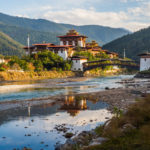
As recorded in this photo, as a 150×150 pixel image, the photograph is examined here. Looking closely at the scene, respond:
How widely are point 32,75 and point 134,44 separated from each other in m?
109

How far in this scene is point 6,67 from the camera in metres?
62.4

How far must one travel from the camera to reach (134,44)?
6201 inches

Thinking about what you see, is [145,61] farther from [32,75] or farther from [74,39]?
[74,39]

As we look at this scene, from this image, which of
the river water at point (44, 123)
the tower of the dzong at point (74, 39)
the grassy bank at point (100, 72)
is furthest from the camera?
the tower of the dzong at point (74, 39)

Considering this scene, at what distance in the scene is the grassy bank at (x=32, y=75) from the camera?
5869cm

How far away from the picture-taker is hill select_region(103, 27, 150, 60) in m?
148

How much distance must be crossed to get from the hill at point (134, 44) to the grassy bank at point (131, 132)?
13409cm

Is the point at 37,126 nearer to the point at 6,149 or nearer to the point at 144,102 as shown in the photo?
the point at 6,149

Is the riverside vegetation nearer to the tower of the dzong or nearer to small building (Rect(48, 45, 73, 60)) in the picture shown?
small building (Rect(48, 45, 73, 60))

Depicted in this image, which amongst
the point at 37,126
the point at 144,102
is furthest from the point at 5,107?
the point at 144,102

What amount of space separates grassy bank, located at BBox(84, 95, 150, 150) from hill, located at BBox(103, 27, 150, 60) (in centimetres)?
13409

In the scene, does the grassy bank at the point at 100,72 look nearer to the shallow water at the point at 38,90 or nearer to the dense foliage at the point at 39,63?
the dense foliage at the point at 39,63

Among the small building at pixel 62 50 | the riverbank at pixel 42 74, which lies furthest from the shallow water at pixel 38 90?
the small building at pixel 62 50

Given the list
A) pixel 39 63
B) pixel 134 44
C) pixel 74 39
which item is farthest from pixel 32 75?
pixel 134 44
